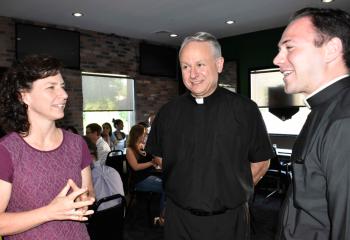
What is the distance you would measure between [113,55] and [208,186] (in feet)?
18.6

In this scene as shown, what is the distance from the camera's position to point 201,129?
1.93 m

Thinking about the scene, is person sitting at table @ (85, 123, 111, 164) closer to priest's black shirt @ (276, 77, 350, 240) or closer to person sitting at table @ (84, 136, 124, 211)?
person sitting at table @ (84, 136, 124, 211)

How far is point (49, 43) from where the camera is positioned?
5.94 metres

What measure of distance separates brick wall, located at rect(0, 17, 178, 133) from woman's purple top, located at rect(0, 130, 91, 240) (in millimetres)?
4329

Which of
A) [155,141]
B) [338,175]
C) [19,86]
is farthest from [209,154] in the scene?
[19,86]

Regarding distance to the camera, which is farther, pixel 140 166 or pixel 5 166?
pixel 140 166

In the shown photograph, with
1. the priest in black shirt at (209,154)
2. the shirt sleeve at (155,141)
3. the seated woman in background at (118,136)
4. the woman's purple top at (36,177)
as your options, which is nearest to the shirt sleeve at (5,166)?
the woman's purple top at (36,177)

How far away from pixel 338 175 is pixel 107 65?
6391 mm

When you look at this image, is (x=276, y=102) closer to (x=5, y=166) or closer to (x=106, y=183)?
(x=106, y=183)

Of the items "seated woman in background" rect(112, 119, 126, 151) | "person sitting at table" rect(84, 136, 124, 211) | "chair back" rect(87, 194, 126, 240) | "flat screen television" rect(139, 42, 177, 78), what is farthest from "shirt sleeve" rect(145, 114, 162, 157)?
"flat screen television" rect(139, 42, 177, 78)

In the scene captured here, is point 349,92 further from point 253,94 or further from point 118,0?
point 253,94

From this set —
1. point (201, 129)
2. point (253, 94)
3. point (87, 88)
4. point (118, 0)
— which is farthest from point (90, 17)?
point (201, 129)

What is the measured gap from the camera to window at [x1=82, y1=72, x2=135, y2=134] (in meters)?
6.61

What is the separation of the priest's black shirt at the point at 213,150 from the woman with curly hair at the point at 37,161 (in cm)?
63
